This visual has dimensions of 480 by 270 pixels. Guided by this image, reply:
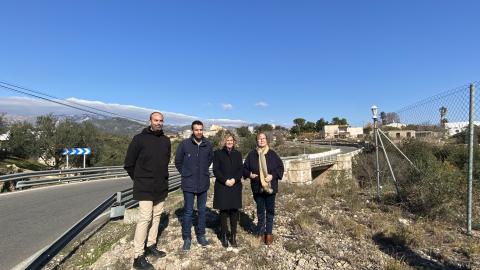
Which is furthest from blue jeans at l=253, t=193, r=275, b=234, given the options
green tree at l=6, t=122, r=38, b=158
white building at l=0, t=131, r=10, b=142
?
white building at l=0, t=131, r=10, b=142

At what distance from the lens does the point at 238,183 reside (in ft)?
18.8

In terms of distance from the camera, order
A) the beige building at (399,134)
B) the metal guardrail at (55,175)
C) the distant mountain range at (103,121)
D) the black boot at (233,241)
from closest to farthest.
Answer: the black boot at (233,241) → the beige building at (399,134) → the metal guardrail at (55,175) → the distant mountain range at (103,121)

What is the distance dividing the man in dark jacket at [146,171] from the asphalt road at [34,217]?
7.23 feet

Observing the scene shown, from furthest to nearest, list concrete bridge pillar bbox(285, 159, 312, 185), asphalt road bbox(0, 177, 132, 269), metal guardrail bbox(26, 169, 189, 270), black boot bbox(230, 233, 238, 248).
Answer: concrete bridge pillar bbox(285, 159, 312, 185)
asphalt road bbox(0, 177, 132, 269)
black boot bbox(230, 233, 238, 248)
metal guardrail bbox(26, 169, 189, 270)

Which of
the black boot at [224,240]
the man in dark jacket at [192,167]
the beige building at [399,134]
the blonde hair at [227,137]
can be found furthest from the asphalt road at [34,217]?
the beige building at [399,134]

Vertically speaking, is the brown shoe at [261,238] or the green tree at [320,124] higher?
the green tree at [320,124]

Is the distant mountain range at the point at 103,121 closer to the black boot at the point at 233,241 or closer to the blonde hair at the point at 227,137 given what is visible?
the blonde hair at the point at 227,137

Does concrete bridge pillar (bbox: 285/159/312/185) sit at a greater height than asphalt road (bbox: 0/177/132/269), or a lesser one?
lesser

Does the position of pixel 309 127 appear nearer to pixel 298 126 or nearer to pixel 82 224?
pixel 298 126

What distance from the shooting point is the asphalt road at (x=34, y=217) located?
641 cm

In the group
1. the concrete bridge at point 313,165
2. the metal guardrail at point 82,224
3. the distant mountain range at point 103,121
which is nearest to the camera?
the metal guardrail at point 82,224

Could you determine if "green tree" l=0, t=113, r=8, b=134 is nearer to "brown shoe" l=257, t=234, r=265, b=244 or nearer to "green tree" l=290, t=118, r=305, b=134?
"brown shoe" l=257, t=234, r=265, b=244

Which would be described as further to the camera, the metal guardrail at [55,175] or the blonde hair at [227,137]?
the metal guardrail at [55,175]

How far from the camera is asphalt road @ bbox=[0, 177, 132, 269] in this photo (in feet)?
21.0
